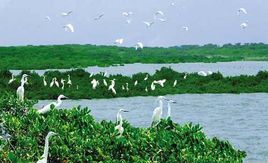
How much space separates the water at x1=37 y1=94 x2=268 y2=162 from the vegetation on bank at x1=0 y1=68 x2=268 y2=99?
1.21m

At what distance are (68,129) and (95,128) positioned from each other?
539mm

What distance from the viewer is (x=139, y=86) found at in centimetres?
4541

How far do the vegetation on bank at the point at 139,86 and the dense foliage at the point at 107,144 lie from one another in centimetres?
2678

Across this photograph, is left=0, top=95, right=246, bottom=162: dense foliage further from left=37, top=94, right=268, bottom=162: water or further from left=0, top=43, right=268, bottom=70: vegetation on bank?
left=0, top=43, right=268, bottom=70: vegetation on bank

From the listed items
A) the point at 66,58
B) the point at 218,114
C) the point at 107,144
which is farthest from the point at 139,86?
the point at 66,58

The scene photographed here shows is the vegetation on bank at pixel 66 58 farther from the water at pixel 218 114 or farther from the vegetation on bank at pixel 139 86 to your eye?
the water at pixel 218 114

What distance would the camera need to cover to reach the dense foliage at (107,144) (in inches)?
504

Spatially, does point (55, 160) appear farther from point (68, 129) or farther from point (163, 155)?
point (163, 155)

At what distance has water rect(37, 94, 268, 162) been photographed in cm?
2531

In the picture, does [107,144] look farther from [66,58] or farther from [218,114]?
[66,58]

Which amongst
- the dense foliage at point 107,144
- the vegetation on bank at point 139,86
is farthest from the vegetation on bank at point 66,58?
the dense foliage at point 107,144

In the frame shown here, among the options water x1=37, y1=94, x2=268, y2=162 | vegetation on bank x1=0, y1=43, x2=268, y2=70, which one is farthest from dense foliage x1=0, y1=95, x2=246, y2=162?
vegetation on bank x1=0, y1=43, x2=268, y2=70

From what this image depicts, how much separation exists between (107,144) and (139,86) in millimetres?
32452

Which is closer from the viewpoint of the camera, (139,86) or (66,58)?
(139,86)
